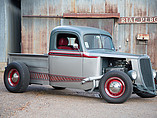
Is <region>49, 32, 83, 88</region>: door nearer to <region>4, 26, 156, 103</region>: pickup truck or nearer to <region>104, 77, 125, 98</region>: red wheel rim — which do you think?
<region>4, 26, 156, 103</region>: pickup truck

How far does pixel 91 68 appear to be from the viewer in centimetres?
767

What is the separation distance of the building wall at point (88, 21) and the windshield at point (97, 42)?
668 centimetres

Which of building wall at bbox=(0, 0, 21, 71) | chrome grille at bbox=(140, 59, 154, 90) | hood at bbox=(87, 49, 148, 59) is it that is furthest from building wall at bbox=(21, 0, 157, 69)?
chrome grille at bbox=(140, 59, 154, 90)

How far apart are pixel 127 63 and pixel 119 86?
0.99 meters

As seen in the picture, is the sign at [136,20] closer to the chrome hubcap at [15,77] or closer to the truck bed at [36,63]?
the truck bed at [36,63]

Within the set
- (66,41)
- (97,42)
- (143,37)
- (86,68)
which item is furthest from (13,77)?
(143,37)

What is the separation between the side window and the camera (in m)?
8.06

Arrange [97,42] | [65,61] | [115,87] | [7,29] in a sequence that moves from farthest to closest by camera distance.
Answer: [7,29] → [97,42] → [65,61] → [115,87]

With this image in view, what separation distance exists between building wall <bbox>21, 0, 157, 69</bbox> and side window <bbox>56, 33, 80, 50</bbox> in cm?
741

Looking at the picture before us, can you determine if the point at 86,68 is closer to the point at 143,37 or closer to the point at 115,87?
the point at 115,87

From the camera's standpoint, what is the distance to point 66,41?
8.23 m

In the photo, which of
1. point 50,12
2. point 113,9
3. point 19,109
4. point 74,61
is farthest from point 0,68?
point 19,109

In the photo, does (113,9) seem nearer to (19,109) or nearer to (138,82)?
(138,82)

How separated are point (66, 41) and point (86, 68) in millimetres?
1077
